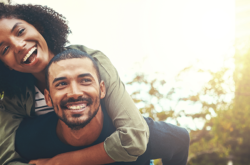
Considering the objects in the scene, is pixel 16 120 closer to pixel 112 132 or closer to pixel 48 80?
pixel 48 80

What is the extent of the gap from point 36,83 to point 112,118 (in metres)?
0.69

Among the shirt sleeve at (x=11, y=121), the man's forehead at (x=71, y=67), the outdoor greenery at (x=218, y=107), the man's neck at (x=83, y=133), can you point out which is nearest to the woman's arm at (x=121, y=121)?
the man's neck at (x=83, y=133)

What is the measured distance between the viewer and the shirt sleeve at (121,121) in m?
1.37

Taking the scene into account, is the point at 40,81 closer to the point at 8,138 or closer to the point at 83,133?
the point at 8,138

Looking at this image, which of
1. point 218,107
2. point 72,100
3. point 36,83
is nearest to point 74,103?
point 72,100

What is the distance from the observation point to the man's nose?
1273 millimetres

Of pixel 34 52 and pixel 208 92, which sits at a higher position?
pixel 34 52

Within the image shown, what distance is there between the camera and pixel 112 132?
1.52 metres

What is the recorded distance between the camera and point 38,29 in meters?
1.73

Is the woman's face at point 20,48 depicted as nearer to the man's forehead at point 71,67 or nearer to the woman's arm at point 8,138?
the man's forehead at point 71,67

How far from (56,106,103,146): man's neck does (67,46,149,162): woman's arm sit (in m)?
0.10

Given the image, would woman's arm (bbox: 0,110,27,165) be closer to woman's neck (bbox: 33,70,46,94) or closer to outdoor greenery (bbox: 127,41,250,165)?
woman's neck (bbox: 33,70,46,94)

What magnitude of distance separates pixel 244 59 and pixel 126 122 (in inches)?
191

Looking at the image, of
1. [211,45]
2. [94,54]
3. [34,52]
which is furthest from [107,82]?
[211,45]
